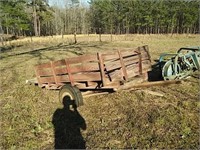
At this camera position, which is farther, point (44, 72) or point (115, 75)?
point (44, 72)

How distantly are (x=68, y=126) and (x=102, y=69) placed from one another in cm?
164

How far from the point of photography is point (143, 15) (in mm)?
66250

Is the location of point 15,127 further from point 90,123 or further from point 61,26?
point 61,26

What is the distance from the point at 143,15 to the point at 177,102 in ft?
207

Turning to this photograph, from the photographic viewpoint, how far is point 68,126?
5.57m

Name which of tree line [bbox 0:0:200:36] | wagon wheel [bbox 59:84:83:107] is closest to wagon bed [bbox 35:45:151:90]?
wagon wheel [bbox 59:84:83:107]

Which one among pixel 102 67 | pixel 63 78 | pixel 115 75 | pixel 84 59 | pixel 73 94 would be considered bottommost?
pixel 73 94

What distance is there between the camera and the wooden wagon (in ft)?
20.1

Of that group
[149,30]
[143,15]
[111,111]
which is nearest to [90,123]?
[111,111]

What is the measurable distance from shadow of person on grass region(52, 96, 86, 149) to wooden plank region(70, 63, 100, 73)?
0.83 m

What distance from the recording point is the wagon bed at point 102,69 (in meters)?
6.10

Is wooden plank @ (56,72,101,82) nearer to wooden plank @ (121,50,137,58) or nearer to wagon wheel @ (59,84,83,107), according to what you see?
wagon wheel @ (59,84,83,107)

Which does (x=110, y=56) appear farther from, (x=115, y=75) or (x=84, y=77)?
(x=84, y=77)

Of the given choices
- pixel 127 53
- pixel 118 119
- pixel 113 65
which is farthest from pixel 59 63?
pixel 118 119
